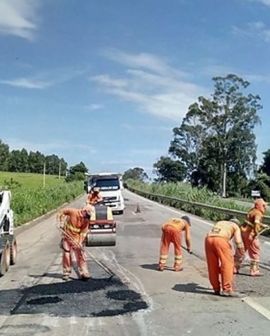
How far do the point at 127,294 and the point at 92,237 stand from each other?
175 inches

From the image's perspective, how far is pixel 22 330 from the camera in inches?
304

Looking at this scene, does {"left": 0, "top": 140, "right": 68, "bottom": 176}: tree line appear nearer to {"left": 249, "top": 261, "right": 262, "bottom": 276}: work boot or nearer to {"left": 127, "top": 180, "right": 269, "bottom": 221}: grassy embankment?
{"left": 127, "top": 180, "right": 269, "bottom": 221}: grassy embankment

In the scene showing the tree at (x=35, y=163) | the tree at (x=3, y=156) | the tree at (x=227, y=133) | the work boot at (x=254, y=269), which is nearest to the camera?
the work boot at (x=254, y=269)

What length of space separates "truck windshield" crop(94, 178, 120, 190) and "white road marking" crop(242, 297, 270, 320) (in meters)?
27.1

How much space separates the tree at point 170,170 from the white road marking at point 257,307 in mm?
99703

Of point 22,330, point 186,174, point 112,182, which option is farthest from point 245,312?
point 186,174

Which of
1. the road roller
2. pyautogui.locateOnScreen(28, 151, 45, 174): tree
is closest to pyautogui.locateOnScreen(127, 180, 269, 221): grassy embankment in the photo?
the road roller

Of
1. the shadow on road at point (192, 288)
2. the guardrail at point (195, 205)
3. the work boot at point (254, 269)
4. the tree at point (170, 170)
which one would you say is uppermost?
the tree at point (170, 170)

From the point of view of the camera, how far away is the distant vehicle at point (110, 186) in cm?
3609

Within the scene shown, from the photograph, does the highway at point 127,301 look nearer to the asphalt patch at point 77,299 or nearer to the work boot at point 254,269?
the asphalt patch at point 77,299

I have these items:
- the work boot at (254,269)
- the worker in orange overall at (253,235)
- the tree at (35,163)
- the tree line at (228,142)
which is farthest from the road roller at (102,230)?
the tree at (35,163)

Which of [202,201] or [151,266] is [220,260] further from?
[202,201]

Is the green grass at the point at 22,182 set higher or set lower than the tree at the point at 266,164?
lower

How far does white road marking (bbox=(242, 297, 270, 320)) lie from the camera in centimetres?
860
